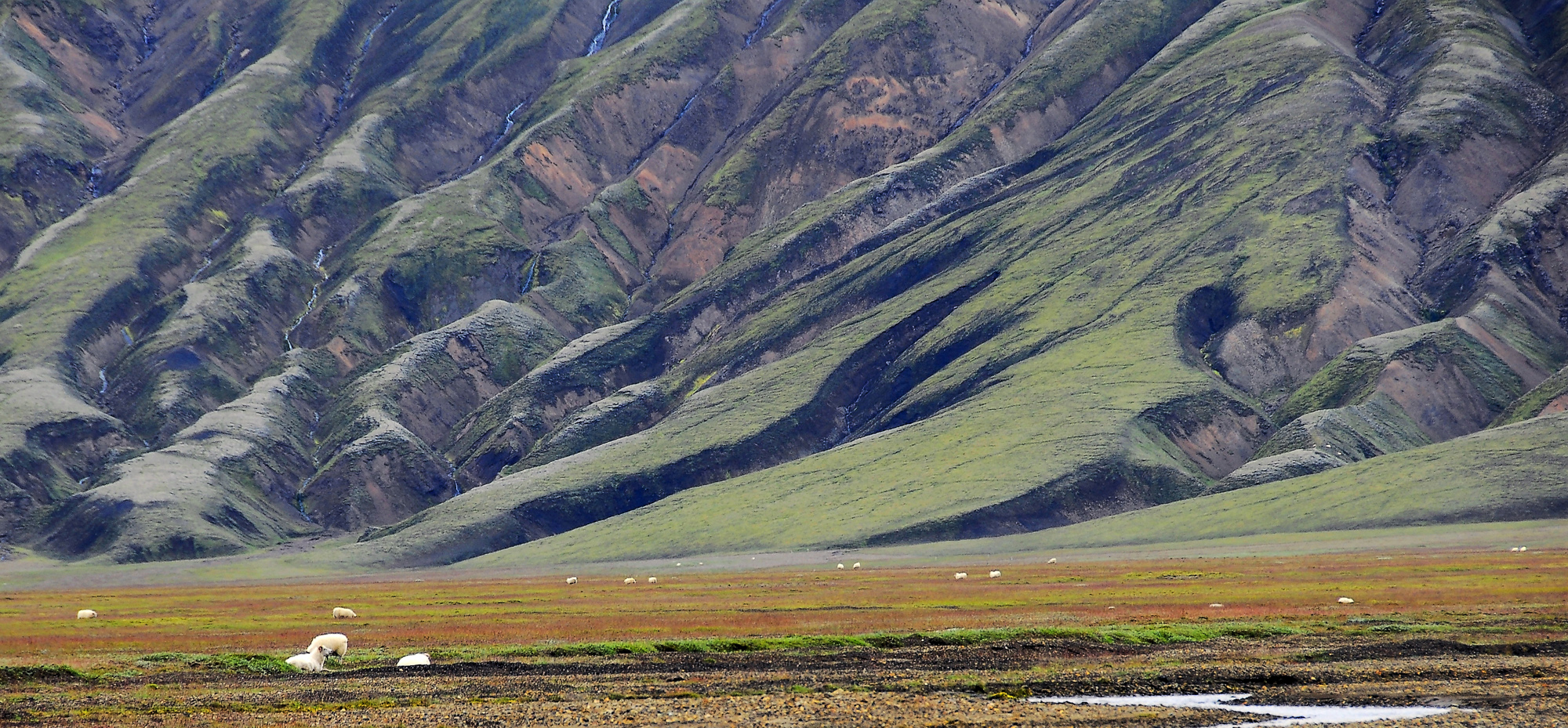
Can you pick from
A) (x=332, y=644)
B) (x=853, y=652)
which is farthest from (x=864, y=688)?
(x=332, y=644)

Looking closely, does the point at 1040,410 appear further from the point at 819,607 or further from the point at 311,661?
the point at 311,661

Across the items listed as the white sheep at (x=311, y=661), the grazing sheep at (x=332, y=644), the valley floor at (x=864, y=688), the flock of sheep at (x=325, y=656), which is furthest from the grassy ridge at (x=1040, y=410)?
the white sheep at (x=311, y=661)

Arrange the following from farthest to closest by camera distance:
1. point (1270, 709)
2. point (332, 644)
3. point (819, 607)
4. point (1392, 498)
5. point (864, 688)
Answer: point (1392, 498)
point (819, 607)
point (332, 644)
point (864, 688)
point (1270, 709)

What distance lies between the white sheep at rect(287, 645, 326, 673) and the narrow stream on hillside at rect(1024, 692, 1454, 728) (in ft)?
87.1

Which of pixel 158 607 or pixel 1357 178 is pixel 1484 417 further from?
pixel 158 607

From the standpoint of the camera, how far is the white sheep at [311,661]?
150 ft

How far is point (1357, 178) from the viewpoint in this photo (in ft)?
616

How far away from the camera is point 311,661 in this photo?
151 feet

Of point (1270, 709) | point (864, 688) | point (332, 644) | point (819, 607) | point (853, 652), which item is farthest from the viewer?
point (819, 607)

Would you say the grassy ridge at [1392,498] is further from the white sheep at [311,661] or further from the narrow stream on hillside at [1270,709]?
the white sheep at [311,661]

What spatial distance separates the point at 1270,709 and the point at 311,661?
110 feet

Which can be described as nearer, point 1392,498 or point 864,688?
point 864,688

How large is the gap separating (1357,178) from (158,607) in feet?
564

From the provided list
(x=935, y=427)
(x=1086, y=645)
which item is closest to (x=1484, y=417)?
(x=935, y=427)
